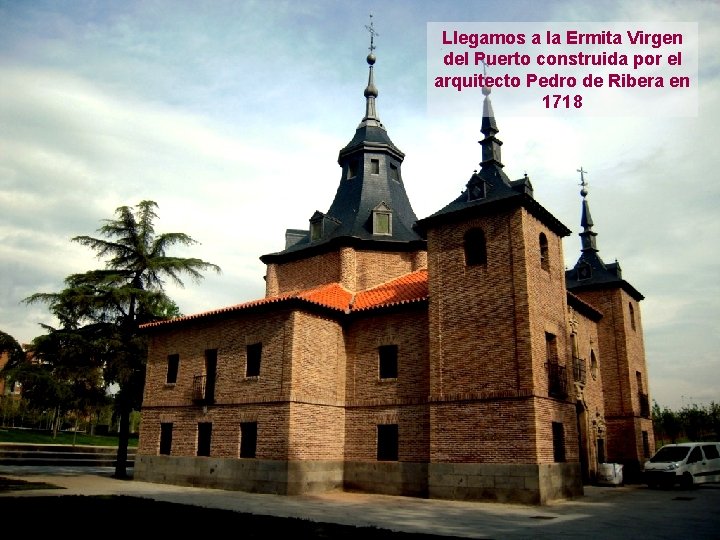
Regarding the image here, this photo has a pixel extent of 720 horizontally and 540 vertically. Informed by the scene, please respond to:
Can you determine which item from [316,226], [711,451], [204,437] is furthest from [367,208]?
[711,451]

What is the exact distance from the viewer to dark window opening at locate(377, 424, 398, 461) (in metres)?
18.1

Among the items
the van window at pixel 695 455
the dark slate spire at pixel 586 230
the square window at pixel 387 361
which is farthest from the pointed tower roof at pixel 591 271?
the square window at pixel 387 361

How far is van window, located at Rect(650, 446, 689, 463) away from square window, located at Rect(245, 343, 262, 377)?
47.5ft

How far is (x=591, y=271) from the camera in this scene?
26688 mm

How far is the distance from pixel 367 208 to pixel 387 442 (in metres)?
10.8

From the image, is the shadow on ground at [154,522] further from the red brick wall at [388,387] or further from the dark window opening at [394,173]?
the dark window opening at [394,173]

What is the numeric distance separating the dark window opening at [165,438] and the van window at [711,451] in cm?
1967

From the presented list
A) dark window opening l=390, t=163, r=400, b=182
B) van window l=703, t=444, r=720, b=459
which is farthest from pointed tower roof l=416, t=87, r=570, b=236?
van window l=703, t=444, r=720, b=459

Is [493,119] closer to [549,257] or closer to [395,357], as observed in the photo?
[549,257]

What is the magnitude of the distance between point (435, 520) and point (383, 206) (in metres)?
14.8

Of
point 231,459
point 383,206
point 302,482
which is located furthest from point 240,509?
point 383,206

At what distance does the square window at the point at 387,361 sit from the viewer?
1884 centimetres

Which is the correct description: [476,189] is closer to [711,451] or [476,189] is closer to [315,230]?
[315,230]

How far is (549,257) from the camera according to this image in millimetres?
18266
